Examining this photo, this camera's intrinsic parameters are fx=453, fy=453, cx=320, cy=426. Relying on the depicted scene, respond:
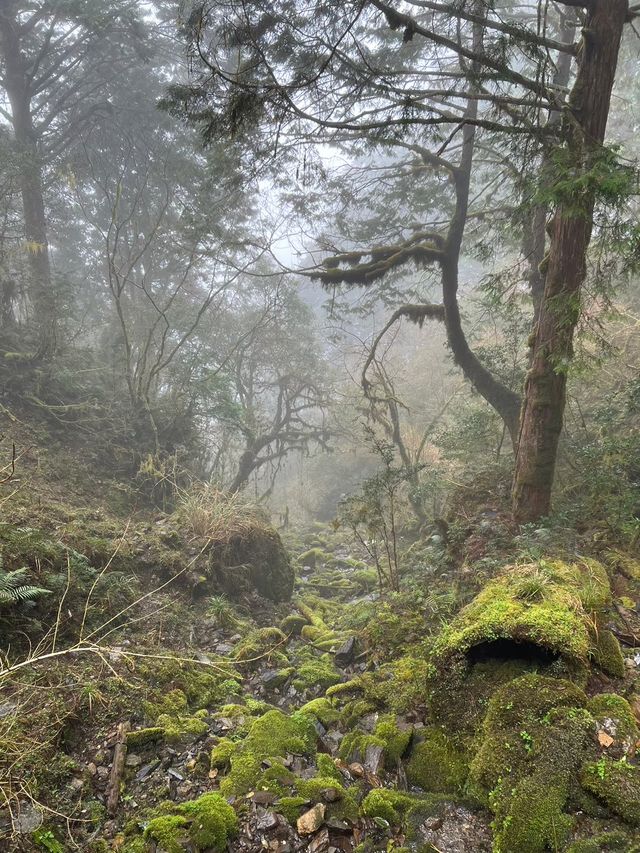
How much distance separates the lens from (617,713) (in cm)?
238

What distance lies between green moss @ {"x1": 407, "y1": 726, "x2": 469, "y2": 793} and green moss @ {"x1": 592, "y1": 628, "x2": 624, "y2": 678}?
106 centimetres

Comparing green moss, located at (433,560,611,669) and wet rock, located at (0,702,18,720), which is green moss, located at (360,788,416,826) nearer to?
green moss, located at (433,560,611,669)

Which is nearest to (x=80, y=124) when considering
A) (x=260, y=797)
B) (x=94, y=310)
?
(x=94, y=310)

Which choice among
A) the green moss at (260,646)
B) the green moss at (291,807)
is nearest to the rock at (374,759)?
the green moss at (291,807)

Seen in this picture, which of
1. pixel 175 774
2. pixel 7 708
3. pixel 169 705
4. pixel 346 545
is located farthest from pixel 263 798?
pixel 346 545

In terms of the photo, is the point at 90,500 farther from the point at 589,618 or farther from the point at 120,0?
the point at 120,0

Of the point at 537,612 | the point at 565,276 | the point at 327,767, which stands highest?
the point at 565,276

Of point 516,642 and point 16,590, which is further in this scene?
point 16,590

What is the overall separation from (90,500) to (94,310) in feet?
37.0

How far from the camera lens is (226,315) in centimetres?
1753

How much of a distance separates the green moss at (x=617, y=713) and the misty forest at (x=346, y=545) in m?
0.02

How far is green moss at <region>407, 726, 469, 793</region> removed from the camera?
2.54 m

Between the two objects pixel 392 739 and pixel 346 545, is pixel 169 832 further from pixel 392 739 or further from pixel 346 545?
pixel 346 545

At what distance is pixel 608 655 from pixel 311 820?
6.82 feet
